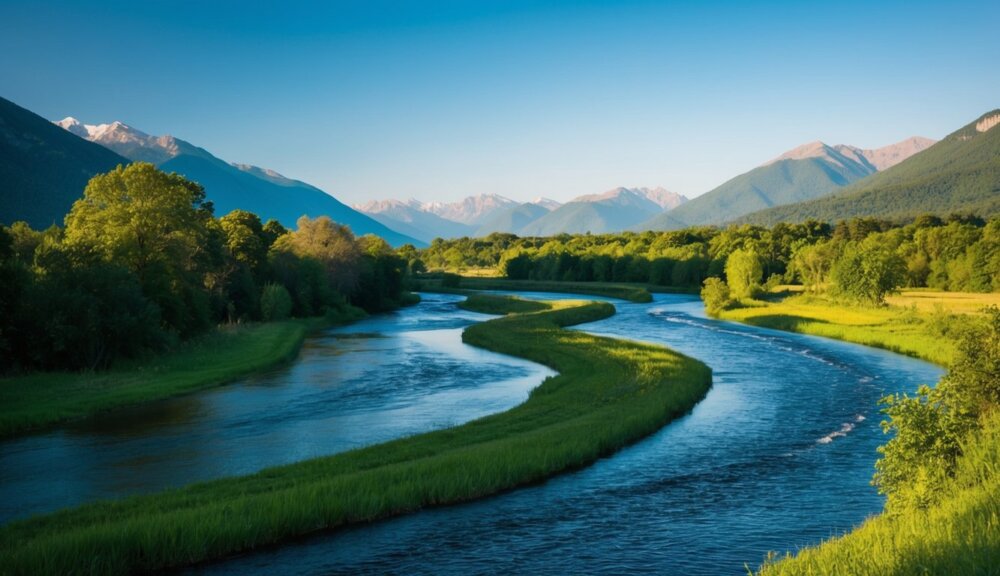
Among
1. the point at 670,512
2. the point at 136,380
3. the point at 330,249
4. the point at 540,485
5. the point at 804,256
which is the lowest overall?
Answer: the point at 540,485

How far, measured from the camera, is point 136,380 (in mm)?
40594

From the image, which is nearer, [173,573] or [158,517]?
[173,573]

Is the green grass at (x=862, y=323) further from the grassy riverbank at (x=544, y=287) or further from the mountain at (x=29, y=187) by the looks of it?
the mountain at (x=29, y=187)

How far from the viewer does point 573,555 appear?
663 inches

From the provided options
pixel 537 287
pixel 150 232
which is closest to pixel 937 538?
pixel 150 232

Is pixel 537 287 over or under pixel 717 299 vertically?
under

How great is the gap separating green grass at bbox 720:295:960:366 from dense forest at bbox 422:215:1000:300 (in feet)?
28.2

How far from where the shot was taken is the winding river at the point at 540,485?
677 inches

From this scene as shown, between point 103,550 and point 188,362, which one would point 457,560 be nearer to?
Result: point 103,550

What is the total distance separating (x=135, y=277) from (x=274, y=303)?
32.2 m

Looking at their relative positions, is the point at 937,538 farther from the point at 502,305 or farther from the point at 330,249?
the point at 502,305

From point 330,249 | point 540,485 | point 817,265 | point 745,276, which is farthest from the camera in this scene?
point 817,265

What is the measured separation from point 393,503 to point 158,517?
6106 millimetres

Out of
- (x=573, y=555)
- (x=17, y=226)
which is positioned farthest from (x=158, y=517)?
(x=17, y=226)
